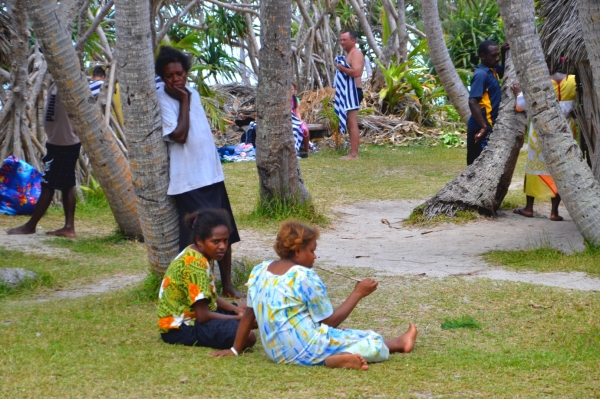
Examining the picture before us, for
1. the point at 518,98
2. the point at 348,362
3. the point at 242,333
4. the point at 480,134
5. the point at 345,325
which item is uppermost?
the point at 518,98

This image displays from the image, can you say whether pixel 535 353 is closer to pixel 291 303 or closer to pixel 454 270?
pixel 291 303

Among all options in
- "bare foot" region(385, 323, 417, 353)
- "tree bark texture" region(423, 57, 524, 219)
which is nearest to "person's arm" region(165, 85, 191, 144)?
"bare foot" region(385, 323, 417, 353)

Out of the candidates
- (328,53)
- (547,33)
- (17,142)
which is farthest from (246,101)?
(547,33)

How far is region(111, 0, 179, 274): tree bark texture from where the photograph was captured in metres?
5.66

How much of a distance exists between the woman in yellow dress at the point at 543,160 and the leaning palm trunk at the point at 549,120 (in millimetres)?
1645

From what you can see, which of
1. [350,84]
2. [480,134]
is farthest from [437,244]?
[350,84]

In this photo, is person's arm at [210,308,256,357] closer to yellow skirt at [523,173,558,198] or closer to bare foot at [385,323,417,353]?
bare foot at [385,323,417,353]

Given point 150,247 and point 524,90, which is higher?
point 524,90

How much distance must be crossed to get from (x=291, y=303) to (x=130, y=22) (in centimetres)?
241

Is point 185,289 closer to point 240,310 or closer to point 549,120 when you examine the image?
point 240,310

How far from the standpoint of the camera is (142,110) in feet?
18.6

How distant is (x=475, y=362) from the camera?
14.9 ft

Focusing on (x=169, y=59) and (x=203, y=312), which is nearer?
(x=203, y=312)

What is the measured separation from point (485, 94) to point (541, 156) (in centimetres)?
110
